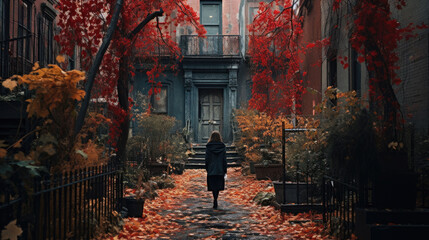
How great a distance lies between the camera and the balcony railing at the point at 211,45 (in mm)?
22078

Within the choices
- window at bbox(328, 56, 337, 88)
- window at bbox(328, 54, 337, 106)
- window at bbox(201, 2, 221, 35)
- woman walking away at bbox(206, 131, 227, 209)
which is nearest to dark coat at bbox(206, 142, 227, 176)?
woman walking away at bbox(206, 131, 227, 209)

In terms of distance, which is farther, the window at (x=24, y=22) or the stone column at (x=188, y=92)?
the stone column at (x=188, y=92)

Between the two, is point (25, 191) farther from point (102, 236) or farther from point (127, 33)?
point (127, 33)

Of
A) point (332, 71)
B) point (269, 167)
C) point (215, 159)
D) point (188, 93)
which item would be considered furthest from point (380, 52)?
point (188, 93)

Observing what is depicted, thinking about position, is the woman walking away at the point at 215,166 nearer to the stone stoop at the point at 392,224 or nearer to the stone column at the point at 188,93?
the stone stoop at the point at 392,224

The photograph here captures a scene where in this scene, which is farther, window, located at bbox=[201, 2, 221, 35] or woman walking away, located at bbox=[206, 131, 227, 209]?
window, located at bbox=[201, 2, 221, 35]

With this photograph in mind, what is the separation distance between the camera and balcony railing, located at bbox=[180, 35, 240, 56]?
22078 millimetres

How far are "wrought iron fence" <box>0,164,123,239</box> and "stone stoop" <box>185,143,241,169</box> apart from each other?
11483 millimetres

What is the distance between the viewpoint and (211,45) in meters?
22.2

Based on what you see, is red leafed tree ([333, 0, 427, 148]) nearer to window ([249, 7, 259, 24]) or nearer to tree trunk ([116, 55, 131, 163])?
tree trunk ([116, 55, 131, 163])

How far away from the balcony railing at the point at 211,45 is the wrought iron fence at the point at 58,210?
16.0 meters

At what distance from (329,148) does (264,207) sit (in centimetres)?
414

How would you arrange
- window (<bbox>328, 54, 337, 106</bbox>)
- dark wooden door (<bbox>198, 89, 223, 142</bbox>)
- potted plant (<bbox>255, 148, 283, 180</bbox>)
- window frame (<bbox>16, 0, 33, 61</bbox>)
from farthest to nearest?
dark wooden door (<bbox>198, 89, 223, 142</bbox>)
potted plant (<bbox>255, 148, 283, 180</bbox>)
window (<bbox>328, 54, 337, 106</bbox>)
window frame (<bbox>16, 0, 33, 61</bbox>)

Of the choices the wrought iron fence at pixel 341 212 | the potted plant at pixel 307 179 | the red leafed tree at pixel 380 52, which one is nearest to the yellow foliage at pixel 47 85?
the wrought iron fence at pixel 341 212
